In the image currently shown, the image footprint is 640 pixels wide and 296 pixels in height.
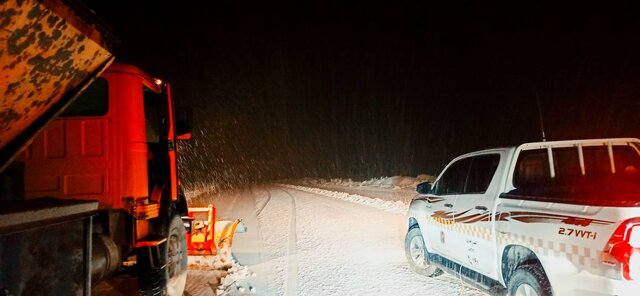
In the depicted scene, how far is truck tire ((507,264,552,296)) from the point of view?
460 cm

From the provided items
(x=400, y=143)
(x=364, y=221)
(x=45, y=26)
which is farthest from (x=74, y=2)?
(x=400, y=143)

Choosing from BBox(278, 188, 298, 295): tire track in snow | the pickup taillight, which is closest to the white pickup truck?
the pickup taillight

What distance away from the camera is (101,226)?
4.77 meters

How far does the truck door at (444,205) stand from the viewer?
6.74m

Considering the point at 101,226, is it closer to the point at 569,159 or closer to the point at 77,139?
the point at 77,139

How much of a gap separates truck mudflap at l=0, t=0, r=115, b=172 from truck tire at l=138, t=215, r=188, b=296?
8.06 ft

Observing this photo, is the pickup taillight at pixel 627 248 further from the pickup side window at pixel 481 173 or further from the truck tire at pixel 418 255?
the truck tire at pixel 418 255

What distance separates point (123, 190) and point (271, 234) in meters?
7.52

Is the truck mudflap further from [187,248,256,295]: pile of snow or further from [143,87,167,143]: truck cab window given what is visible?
[187,248,256,295]: pile of snow

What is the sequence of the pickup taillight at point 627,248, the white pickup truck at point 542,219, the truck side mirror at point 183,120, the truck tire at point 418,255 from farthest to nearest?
the truck tire at point 418,255, the truck side mirror at point 183,120, the white pickup truck at point 542,219, the pickup taillight at point 627,248

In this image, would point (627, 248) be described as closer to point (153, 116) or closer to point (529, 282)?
point (529, 282)

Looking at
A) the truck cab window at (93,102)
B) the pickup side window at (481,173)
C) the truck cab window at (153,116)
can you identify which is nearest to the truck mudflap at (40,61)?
the truck cab window at (93,102)

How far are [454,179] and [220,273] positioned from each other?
3968 mm

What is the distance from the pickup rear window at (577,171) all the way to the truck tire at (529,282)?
702 millimetres
